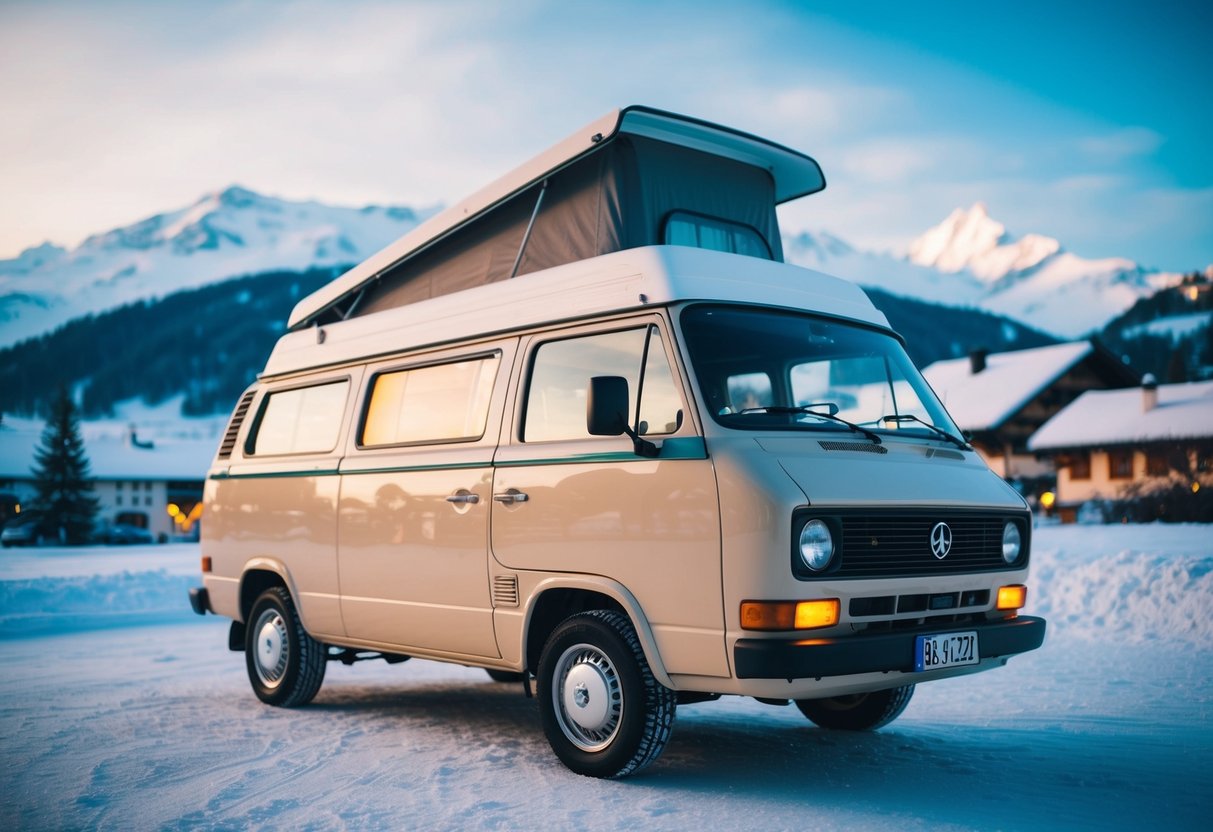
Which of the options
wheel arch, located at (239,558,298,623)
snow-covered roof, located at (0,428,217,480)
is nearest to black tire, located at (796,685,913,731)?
wheel arch, located at (239,558,298,623)

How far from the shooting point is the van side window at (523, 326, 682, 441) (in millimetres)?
5555

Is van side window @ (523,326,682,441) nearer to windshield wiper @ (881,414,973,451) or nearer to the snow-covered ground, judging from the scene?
windshield wiper @ (881,414,973,451)

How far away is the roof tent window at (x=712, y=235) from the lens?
23.1 ft

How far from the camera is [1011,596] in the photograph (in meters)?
5.95

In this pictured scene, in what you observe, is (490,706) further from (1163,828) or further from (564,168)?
(1163,828)

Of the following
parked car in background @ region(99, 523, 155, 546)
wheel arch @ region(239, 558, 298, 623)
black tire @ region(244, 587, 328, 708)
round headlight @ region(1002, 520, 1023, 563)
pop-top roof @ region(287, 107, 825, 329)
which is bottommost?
parked car in background @ region(99, 523, 155, 546)

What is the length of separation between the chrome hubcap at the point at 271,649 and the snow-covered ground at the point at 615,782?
243 millimetres

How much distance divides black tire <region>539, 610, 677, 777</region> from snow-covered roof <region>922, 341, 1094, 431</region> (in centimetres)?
4283

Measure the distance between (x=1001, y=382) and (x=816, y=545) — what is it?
48696mm

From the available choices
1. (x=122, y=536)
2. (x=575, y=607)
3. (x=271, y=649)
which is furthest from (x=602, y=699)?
(x=122, y=536)

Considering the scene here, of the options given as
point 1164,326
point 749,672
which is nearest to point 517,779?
point 749,672

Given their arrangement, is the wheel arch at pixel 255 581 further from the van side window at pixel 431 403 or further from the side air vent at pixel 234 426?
the van side window at pixel 431 403

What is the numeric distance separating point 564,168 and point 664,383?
2185mm

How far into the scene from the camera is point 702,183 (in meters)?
7.32
